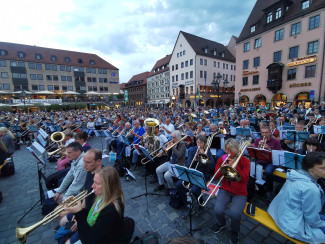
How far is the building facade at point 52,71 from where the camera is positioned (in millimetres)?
38938

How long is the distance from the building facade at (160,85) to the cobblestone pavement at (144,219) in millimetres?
41923

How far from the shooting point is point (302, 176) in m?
2.33

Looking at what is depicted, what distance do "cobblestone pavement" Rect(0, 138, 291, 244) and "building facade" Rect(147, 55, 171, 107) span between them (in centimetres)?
4192

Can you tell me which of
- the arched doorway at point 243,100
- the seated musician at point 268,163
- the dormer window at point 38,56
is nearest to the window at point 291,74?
the arched doorway at point 243,100

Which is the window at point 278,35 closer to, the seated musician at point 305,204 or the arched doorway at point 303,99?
the arched doorway at point 303,99

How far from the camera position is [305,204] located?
7.41ft

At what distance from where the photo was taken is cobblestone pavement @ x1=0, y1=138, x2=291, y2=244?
3.21 meters

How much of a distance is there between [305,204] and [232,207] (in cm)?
121

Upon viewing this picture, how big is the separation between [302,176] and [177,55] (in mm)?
42260

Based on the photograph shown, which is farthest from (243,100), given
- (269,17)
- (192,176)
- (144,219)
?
(144,219)

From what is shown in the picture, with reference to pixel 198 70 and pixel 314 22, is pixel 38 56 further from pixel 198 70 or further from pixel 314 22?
pixel 314 22

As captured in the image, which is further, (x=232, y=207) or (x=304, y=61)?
(x=304, y=61)

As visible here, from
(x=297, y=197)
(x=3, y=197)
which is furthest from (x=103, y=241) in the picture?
(x=3, y=197)

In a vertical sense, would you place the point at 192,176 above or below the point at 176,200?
above
